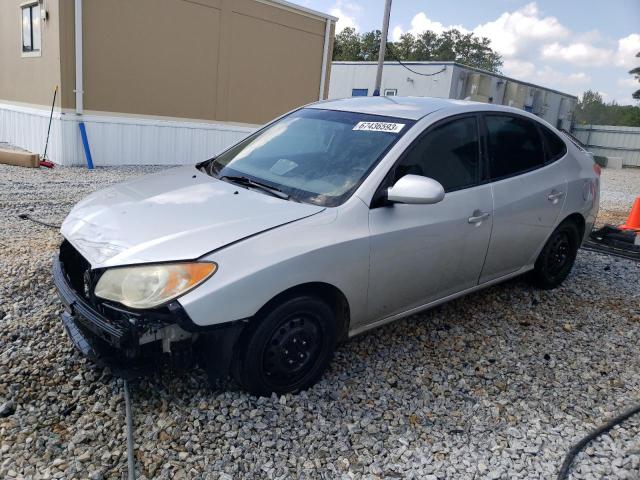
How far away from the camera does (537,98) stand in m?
29.5

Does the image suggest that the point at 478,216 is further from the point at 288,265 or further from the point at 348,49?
the point at 348,49

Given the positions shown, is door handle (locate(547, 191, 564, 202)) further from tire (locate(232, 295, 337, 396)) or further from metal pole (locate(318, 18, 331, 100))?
metal pole (locate(318, 18, 331, 100))

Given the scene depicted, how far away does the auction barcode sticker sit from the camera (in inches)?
140

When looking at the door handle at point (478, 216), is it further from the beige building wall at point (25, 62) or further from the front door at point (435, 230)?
the beige building wall at point (25, 62)

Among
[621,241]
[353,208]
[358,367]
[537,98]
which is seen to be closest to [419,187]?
[353,208]

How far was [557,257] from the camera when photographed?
5.00 metres

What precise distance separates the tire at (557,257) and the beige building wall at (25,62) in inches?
392

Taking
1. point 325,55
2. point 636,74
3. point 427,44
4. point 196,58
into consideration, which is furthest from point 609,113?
point 196,58

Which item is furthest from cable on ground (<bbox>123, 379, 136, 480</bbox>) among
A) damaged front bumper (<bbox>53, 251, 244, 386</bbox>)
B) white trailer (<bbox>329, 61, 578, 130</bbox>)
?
white trailer (<bbox>329, 61, 578, 130</bbox>)

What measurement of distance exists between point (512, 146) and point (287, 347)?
255cm

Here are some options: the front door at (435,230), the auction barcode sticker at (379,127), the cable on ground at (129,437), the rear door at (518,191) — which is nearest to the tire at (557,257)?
the rear door at (518,191)

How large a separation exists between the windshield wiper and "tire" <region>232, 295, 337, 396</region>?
0.68m

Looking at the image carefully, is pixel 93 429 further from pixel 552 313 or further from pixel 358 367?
pixel 552 313

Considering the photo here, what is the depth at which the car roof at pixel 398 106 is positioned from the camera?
3.76m
